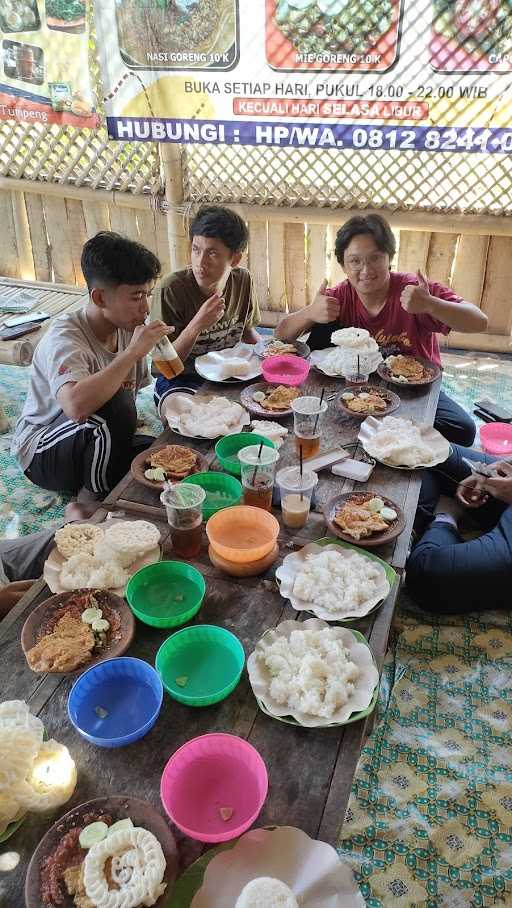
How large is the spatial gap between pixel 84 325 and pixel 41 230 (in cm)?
365

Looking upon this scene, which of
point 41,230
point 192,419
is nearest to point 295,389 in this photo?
point 192,419

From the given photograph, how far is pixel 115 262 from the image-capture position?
2434 millimetres

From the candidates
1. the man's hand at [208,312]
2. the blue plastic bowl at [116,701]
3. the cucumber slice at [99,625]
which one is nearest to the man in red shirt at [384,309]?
the man's hand at [208,312]

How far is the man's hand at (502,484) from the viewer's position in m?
2.45

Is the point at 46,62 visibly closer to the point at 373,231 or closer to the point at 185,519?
the point at 373,231

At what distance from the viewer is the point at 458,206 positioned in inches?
179

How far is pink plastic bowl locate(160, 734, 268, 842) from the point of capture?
3.68ft

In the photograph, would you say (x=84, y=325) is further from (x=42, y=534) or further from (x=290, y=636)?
(x=290, y=636)

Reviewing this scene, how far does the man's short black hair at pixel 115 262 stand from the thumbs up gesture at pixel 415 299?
3.77 ft

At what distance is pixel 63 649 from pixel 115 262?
159 cm

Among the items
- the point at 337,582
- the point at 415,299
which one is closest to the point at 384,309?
the point at 415,299

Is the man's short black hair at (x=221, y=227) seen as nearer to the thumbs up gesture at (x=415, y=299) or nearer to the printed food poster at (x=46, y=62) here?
the thumbs up gesture at (x=415, y=299)

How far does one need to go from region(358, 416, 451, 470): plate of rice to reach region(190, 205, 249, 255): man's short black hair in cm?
121

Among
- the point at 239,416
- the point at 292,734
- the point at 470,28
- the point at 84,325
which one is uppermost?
the point at 470,28
